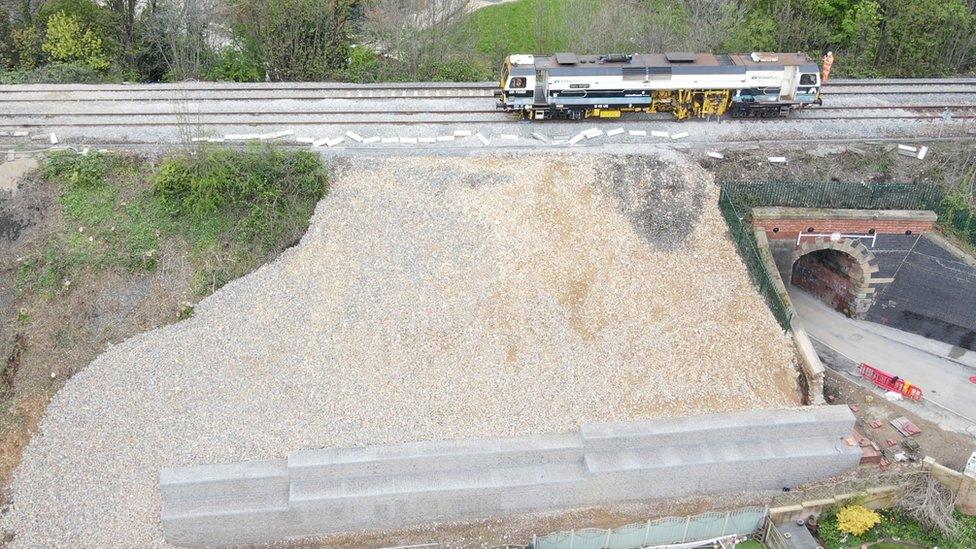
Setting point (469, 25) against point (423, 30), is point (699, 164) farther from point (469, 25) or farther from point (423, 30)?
point (469, 25)

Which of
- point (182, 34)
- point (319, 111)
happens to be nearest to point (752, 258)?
point (319, 111)

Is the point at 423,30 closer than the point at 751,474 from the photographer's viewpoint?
No

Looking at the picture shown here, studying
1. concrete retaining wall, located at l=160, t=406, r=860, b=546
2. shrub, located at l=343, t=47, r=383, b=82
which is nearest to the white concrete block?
shrub, located at l=343, t=47, r=383, b=82

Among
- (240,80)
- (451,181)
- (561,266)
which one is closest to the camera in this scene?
(561,266)

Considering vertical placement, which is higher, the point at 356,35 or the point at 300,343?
the point at 356,35

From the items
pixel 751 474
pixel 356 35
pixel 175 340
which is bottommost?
pixel 751 474

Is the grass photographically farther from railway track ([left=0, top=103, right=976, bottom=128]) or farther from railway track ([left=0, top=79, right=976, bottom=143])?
railway track ([left=0, top=103, right=976, bottom=128])

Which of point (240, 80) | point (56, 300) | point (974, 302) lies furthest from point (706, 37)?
point (56, 300)
